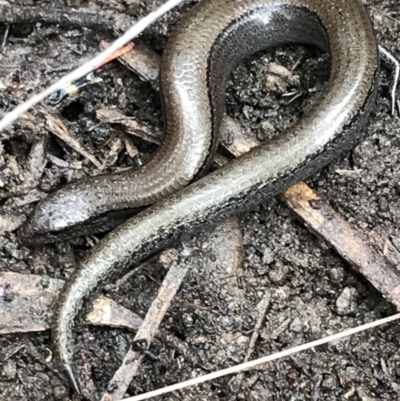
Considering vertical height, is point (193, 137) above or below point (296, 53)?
below

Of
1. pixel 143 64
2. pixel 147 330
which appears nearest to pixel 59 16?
pixel 143 64

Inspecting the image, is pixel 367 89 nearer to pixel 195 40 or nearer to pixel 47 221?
pixel 195 40

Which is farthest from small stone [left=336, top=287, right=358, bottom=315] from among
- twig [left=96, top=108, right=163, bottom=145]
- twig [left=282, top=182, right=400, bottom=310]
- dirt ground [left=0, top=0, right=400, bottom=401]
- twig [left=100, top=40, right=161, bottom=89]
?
twig [left=100, top=40, right=161, bottom=89]

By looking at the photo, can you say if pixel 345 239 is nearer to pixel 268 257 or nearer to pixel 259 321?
pixel 268 257

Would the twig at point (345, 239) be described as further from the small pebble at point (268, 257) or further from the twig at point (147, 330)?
the twig at point (147, 330)

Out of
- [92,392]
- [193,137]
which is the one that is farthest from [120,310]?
[193,137]

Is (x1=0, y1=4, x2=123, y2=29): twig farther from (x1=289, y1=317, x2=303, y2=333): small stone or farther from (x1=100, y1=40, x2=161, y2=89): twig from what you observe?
(x1=289, y1=317, x2=303, y2=333): small stone
